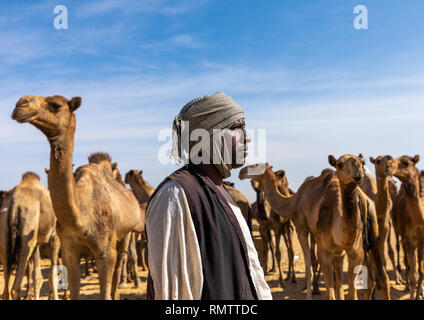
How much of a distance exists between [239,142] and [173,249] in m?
0.75

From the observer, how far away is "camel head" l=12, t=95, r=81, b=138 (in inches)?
236

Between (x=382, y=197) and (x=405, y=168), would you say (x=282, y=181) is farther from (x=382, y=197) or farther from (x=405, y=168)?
Result: (x=405, y=168)

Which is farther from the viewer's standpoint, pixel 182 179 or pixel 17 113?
pixel 17 113

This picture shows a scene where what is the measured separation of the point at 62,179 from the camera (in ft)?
20.7

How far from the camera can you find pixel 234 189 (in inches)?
636

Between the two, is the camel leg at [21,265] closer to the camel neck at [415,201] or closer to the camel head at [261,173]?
the camel head at [261,173]

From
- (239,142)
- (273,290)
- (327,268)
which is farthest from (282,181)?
(239,142)

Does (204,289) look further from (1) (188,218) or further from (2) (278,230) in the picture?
(2) (278,230)

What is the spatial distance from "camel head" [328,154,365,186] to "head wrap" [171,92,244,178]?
16.8ft

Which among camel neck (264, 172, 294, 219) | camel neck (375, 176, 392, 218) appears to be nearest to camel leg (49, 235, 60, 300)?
camel neck (264, 172, 294, 219)

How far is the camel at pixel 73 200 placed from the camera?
6277 millimetres

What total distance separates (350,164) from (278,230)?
26.1ft

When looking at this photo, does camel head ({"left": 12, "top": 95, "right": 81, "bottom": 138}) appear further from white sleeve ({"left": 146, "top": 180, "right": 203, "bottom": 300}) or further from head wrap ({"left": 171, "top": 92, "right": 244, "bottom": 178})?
white sleeve ({"left": 146, "top": 180, "right": 203, "bottom": 300})
